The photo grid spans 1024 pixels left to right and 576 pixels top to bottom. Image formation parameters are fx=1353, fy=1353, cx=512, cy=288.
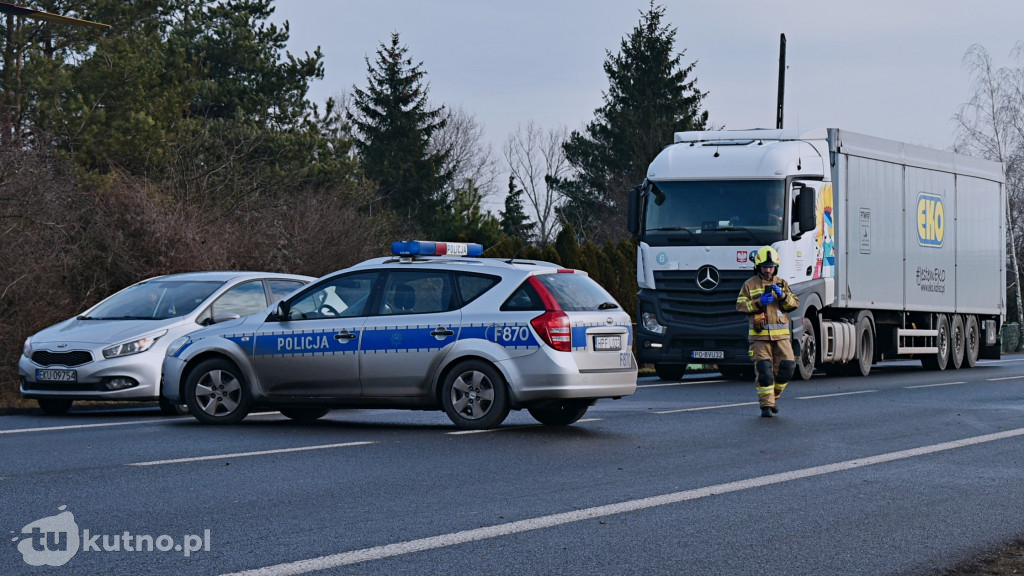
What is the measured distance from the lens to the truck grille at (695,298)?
69.2 feet

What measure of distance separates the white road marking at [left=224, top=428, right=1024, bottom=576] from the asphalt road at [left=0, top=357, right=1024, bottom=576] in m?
0.02

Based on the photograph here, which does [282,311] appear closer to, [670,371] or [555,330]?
[555,330]

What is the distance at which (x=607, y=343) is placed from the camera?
12.6 m

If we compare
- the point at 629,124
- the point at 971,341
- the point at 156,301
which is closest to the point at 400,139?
A: the point at 629,124

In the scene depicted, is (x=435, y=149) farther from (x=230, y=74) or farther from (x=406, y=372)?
(x=406, y=372)

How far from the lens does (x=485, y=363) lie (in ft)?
40.8

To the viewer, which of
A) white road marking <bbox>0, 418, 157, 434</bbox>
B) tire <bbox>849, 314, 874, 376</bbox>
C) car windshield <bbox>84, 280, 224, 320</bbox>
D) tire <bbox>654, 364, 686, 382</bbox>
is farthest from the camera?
tire <bbox>849, 314, 874, 376</bbox>

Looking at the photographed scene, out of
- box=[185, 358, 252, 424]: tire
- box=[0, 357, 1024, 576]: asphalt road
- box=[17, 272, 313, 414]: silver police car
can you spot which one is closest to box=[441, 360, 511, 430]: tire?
box=[0, 357, 1024, 576]: asphalt road

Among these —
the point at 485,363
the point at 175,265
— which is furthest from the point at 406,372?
the point at 175,265

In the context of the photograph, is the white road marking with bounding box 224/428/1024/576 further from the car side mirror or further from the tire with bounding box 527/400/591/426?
the car side mirror

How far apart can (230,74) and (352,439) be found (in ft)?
109

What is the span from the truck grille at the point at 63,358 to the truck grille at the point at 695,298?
32.8 ft

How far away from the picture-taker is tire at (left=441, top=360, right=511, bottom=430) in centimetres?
1233
